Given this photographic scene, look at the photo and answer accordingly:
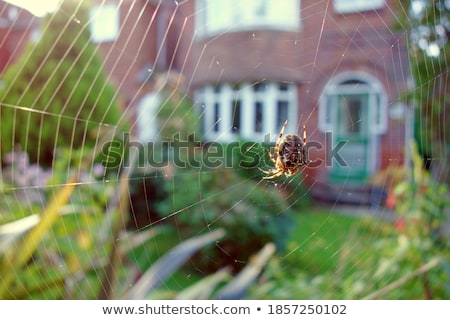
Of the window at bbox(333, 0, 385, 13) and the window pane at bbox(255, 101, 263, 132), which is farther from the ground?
the window at bbox(333, 0, 385, 13)

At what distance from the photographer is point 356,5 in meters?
2.02

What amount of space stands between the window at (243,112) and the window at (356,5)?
0.40 meters

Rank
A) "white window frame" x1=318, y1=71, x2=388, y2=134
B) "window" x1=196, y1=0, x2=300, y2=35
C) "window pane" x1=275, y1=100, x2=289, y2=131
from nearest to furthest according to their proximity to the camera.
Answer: "window" x1=196, y1=0, x2=300, y2=35 < "window pane" x1=275, y1=100, x2=289, y2=131 < "white window frame" x1=318, y1=71, x2=388, y2=134

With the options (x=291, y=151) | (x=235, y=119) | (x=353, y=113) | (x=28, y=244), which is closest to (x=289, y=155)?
(x=291, y=151)

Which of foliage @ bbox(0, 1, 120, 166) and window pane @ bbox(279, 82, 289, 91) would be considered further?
window pane @ bbox(279, 82, 289, 91)

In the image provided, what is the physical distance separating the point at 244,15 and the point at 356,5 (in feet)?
1.64

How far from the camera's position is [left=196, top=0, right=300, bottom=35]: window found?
1765 millimetres

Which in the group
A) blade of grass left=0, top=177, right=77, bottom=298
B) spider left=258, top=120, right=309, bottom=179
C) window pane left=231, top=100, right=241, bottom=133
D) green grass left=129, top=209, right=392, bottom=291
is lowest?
green grass left=129, top=209, right=392, bottom=291

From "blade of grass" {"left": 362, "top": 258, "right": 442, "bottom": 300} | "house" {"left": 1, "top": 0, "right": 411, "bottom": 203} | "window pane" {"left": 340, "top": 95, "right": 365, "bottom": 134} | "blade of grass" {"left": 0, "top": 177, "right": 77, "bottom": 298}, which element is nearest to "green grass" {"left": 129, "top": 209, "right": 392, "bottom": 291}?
"house" {"left": 1, "top": 0, "right": 411, "bottom": 203}

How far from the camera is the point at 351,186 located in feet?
8.69

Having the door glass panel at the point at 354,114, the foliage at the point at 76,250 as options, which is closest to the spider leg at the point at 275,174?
the foliage at the point at 76,250

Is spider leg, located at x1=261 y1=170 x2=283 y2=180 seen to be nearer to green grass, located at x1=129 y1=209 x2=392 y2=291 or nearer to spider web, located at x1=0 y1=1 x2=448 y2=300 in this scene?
spider web, located at x1=0 y1=1 x2=448 y2=300

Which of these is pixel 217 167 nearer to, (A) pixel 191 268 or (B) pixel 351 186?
(A) pixel 191 268

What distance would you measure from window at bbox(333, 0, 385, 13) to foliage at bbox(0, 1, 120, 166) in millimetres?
994
